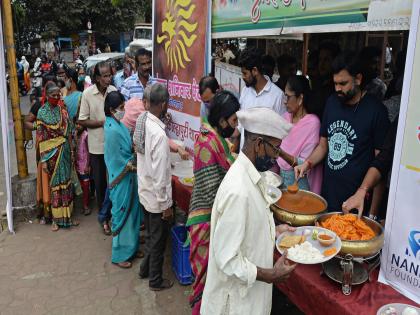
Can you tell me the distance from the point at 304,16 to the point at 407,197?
1375 mm

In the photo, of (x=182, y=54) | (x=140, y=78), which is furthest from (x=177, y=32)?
Answer: (x=140, y=78)

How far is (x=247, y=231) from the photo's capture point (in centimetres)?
169

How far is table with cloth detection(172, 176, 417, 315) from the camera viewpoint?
1.80 metres

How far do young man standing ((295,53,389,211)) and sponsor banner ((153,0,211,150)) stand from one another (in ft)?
5.20

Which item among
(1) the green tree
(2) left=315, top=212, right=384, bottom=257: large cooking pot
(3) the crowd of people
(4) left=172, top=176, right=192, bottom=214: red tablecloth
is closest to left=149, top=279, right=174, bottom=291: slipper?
(3) the crowd of people

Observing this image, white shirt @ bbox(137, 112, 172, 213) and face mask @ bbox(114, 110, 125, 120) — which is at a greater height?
face mask @ bbox(114, 110, 125, 120)

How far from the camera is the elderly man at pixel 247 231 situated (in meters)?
1.61

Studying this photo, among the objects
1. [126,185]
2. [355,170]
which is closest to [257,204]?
[355,170]

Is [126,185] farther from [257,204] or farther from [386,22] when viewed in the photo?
[386,22]

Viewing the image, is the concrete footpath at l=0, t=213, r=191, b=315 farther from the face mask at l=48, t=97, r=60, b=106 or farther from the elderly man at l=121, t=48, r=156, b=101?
the elderly man at l=121, t=48, r=156, b=101

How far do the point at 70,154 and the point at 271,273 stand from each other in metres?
3.57

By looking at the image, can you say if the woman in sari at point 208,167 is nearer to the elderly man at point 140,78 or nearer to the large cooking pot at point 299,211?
the large cooking pot at point 299,211

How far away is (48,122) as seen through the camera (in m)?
4.39

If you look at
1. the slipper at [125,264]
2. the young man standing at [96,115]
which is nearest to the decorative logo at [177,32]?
the young man standing at [96,115]
